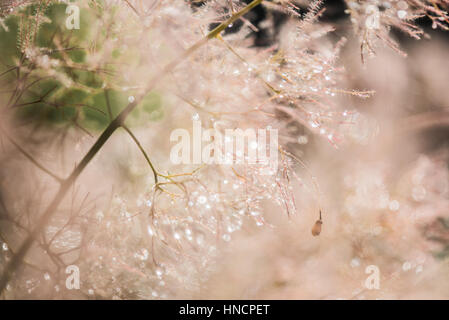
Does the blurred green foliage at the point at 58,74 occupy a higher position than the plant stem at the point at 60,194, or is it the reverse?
the blurred green foliage at the point at 58,74

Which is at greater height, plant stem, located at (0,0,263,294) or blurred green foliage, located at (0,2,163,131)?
blurred green foliage, located at (0,2,163,131)

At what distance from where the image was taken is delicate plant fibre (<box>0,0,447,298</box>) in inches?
13.1

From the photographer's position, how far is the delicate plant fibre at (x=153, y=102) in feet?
1.09

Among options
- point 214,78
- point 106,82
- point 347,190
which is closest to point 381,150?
point 347,190

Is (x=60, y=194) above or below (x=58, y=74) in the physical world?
below

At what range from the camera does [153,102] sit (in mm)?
385

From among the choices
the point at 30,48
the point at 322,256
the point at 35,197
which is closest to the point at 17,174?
the point at 35,197

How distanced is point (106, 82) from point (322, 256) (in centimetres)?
41

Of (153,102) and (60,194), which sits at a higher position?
(153,102)

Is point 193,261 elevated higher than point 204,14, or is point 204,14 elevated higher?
point 204,14

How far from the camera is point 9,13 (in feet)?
1.06

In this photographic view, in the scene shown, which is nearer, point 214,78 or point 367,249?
point 214,78

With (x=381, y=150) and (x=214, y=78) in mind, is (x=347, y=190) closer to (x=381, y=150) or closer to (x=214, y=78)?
(x=381, y=150)
